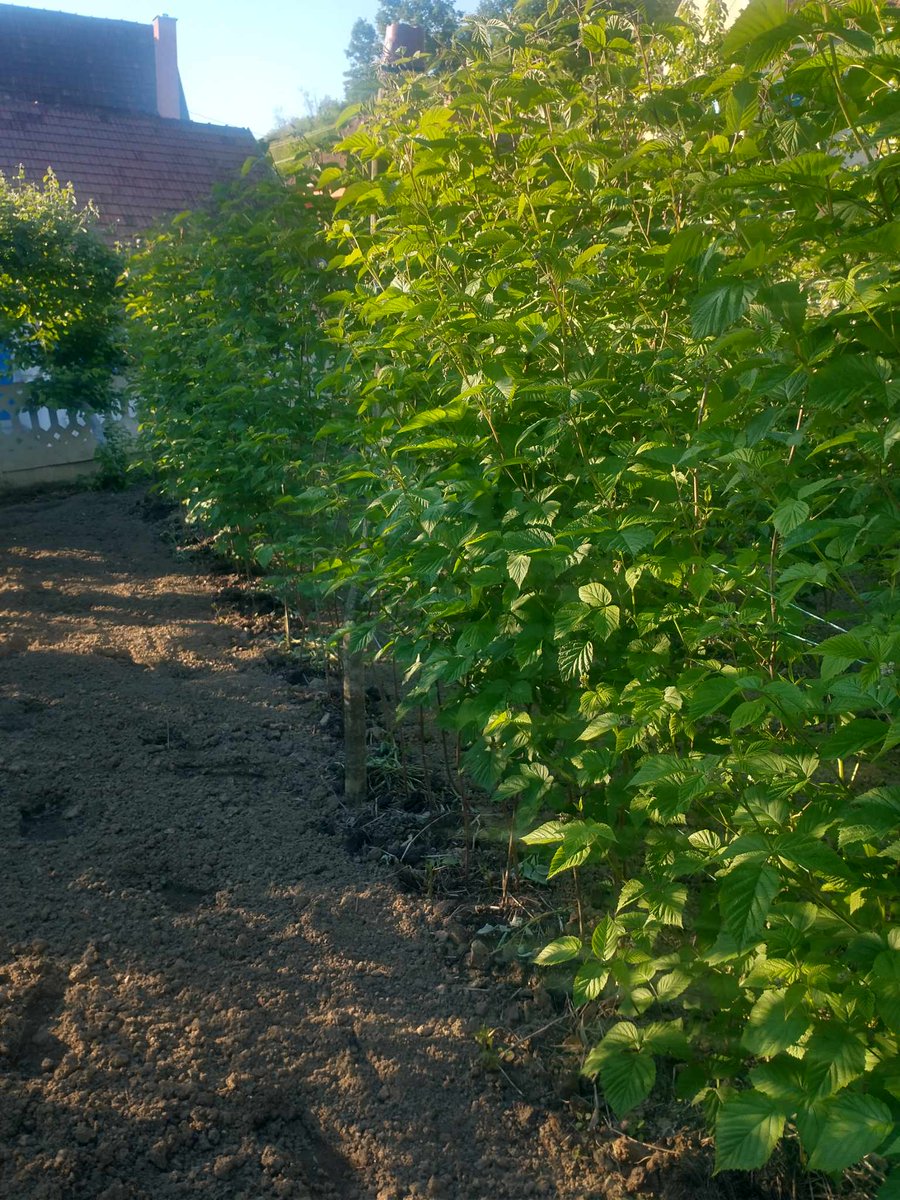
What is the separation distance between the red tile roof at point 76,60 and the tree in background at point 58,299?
8.61 m

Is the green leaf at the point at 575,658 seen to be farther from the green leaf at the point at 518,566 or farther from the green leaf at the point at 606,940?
the green leaf at the point at 606,940

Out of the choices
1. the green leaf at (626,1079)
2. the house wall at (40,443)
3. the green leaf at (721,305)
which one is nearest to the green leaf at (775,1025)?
the green leaf at (626,1079)

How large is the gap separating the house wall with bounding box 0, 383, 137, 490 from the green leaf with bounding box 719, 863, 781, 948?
1118 cm

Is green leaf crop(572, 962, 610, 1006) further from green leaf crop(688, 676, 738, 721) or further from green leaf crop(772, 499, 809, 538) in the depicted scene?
green leaf crop(772, 499, 809, 538)

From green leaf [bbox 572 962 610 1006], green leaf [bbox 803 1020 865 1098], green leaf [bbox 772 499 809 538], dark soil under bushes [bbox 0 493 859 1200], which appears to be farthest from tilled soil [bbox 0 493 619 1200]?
green leaf [bbox 772 499 809 538]

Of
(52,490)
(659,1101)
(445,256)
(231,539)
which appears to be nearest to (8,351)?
(52,490)

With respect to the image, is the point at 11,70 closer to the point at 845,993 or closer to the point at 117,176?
the point at 117,176

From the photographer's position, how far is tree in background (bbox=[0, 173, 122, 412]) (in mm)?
10375

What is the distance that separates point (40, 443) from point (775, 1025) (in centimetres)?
1173

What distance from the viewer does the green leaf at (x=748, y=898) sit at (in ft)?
4.71

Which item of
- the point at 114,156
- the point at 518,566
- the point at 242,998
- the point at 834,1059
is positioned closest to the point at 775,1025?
the point at 834,1059

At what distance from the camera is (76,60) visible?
63.9 ft

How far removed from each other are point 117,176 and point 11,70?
3.94 meters

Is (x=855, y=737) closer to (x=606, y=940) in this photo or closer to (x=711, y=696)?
(x=711, y=696)
